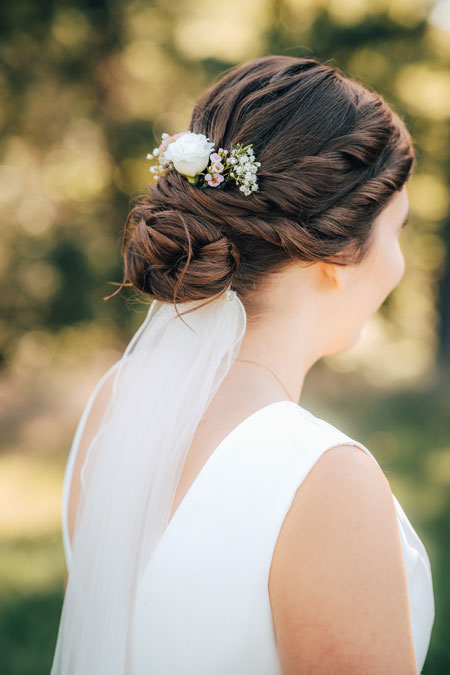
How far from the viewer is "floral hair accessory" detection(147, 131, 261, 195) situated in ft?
5.04

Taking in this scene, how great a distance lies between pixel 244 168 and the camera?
60.1 inches

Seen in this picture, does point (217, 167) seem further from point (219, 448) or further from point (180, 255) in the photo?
point (219, 448)

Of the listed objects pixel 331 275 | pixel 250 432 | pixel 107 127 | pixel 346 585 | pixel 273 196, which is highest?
pixel 273 196

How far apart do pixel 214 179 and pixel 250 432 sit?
0.65 metres

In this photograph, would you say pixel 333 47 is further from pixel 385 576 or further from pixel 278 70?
pixel 385 576

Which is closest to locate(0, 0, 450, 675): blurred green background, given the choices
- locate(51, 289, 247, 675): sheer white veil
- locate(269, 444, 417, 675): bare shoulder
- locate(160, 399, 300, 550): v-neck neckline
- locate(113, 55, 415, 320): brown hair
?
locate(51, 289, 247, 675): sheer white veil

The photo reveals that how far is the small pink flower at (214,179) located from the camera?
1564 mm

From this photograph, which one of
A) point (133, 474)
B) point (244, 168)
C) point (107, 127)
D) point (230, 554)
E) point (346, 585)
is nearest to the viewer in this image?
point (346, 585)

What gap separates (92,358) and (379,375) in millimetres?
4750

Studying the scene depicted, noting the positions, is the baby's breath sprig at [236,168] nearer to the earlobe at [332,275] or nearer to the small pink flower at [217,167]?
the small pink flower at [217,167]

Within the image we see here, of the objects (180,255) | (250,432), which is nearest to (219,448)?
(250,432)

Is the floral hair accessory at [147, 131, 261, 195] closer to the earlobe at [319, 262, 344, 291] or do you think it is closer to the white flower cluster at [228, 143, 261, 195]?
the white flower cluster at [228, 143, 261, 195]

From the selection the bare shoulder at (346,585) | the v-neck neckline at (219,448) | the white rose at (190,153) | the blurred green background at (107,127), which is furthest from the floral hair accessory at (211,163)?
the blurred green background at (107,127)

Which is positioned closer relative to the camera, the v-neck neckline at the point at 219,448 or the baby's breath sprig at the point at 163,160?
the v-neck neckline at the point at 219,448
